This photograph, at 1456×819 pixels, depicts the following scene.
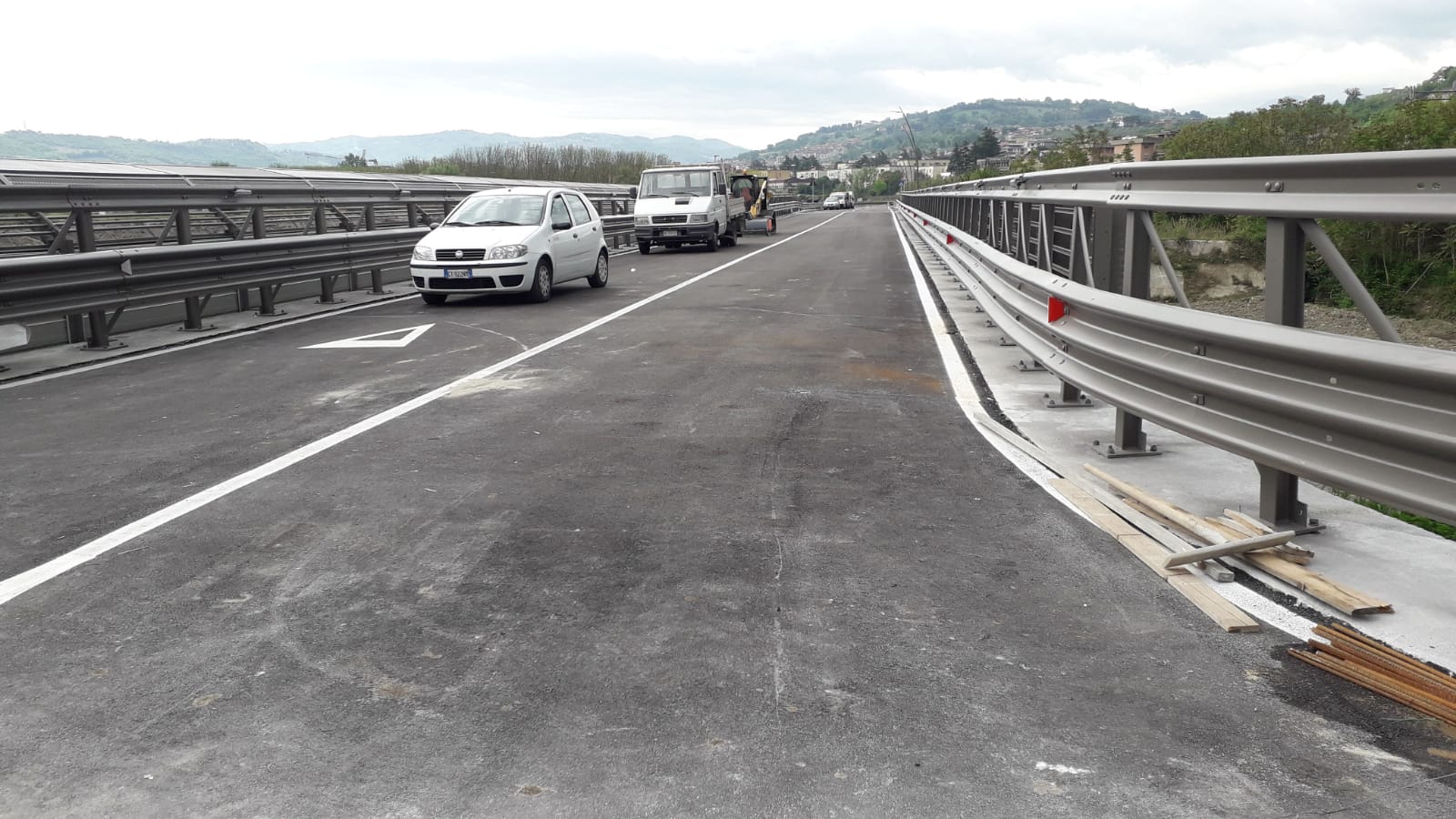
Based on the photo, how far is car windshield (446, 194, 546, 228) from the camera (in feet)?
54.8

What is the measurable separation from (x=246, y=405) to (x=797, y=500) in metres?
4.77

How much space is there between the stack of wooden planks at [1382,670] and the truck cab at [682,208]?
27.0m

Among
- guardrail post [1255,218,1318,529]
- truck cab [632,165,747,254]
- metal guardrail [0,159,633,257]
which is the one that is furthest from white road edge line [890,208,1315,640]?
truck cab [632,165,747,254]

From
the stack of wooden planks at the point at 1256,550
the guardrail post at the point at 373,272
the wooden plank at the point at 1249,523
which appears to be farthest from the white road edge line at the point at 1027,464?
the guardrail post at the point at 373,272

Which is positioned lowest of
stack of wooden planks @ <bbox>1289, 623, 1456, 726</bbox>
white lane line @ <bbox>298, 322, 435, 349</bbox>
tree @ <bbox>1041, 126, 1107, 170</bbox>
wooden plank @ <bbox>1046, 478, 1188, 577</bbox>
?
stack of wooden planks @ <bbox>1289, 623, 1456, 726</bbox>

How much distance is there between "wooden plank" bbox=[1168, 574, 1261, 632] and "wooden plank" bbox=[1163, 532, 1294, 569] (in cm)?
7

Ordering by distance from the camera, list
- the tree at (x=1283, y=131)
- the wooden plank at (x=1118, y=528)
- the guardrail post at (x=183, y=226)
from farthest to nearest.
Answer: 1. the tree at (x=1283, y=131)
2. the guardrail post at (x=183, y=226)
3. the wooden plank at (x=1118, y=528)

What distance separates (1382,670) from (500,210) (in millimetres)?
14825

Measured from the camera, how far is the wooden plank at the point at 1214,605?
4.14 metres

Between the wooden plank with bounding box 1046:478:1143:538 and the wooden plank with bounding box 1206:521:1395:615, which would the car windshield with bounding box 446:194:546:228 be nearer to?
the wooden plank with bounding box 1046:478:1143:538

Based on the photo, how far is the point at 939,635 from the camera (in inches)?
162

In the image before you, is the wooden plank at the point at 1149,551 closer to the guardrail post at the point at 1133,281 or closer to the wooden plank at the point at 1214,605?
the wooden plank at the point at 1214,605

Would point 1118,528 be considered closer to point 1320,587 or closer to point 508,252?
point 1320,587

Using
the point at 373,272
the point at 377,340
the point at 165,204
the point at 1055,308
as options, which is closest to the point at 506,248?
the point at 373,272
